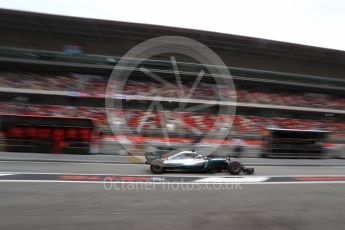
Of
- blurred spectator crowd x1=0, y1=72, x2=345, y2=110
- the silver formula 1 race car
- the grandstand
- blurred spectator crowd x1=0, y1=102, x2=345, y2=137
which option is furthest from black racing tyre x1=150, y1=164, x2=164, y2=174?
blurred spectator crowd x1=0, y1=72, x2=345, y2=110

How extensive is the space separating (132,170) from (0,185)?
562cm

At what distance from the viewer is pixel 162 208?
768 cm

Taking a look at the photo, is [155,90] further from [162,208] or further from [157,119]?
[162,208]

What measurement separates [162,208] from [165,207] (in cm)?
12

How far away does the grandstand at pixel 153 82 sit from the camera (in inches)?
1046

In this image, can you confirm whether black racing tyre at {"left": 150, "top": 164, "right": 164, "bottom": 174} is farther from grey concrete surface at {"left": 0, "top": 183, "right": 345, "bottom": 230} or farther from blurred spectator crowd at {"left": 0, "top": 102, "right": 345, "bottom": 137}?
blurred spectator crowd at {"left": 0, "top": 102, "right": 345, "bottom": 137}

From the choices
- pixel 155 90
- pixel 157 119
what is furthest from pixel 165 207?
pixel 155 90

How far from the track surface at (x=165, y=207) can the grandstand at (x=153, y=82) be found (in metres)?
12.3

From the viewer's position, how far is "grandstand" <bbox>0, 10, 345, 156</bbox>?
1046 inches

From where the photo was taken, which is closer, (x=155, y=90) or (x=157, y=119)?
(x=157, y=119)

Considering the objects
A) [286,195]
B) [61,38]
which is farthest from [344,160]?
[61,38]

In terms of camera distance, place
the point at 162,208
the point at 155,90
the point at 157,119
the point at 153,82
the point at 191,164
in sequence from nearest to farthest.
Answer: the point at 162,208, the point at 191,164, the point at 157,119, the point at 155,90, the point at 153,82

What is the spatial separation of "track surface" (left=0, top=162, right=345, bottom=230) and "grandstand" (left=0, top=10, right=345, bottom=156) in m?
12.3

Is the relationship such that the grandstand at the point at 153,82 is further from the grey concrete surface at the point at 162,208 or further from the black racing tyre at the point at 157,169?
the grey concrete surface at the point at 162,208
